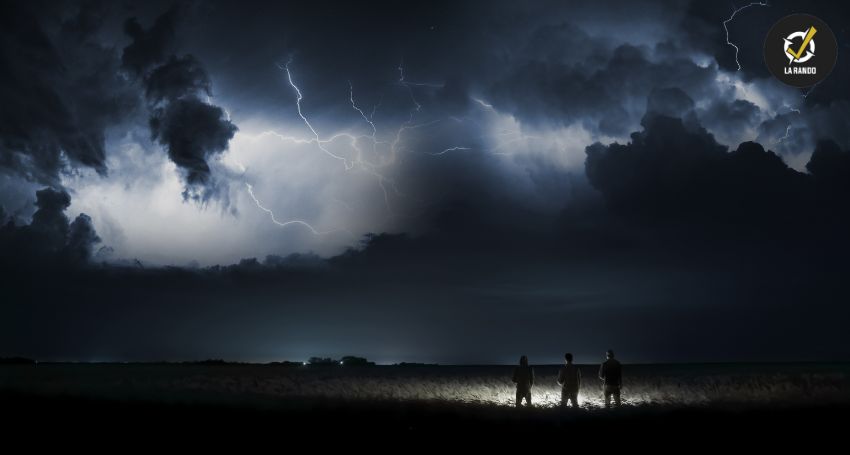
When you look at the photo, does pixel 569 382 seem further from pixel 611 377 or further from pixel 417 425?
pixel 417 425

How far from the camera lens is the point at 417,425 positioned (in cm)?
1520

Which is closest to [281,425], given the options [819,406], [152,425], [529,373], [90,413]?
[152,425]

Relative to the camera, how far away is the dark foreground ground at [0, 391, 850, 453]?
1254 centimetres

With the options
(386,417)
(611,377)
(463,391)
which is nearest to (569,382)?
(611,377)

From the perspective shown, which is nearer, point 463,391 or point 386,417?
point 386,417

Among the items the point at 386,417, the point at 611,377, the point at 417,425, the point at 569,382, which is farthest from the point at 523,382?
the point at 417,425

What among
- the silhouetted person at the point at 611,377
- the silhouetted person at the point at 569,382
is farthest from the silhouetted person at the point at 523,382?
the silhouetted person at the point at 611,377

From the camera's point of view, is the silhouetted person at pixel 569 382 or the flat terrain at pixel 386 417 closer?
A: the flat terrain at pixel 386 417

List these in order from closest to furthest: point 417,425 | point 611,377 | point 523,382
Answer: point 417,425 < point 611,377 < point 523,382

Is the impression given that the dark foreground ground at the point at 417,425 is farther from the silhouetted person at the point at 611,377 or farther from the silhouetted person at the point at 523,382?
the silhouetted person at the point at 523,382

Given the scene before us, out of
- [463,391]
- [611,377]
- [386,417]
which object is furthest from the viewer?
[463,391]

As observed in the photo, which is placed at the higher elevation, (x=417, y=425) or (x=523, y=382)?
(x=523, y=382)

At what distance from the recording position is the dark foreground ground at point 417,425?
494 inches

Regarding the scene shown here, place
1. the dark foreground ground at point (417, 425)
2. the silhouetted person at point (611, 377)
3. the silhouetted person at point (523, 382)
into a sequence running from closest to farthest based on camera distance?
the dark foreground ground at point (417, 425), the silhouetted person at point (611, 377), the silhouetted person at point (523, 382)
